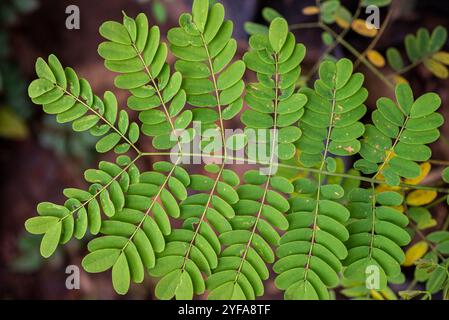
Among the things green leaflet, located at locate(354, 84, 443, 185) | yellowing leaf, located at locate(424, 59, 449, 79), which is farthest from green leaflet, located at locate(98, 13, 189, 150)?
yellowing leaf, located at locate(424, 59, 449, 79)

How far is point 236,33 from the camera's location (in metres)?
1.81

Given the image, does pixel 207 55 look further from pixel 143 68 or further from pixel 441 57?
pixel 441 57

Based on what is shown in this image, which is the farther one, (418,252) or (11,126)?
(11,126)

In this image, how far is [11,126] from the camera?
2223 millimetres

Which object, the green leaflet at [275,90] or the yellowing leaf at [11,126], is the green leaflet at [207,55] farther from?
the yellowing leaf at [11,126]

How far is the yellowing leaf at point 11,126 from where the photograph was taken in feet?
7.23

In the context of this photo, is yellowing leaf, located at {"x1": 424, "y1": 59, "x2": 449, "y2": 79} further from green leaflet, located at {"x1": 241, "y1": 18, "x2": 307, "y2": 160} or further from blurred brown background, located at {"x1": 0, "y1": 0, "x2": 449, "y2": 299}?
blurred brown background, located at {"x1": 0, "y1": 0, "x2": 449, "y2": 299}

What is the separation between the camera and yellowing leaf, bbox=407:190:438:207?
1.17 meters

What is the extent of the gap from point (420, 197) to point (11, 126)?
5.69ft

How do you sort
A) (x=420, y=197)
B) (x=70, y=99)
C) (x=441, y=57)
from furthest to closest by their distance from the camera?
1. (x=441, y=57)
2. (x=420, y=197)
3. (x=70, y=99)

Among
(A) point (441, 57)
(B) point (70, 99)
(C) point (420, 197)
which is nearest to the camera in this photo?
(B) point (70, 99)

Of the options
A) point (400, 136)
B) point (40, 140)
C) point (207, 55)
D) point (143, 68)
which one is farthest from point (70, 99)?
point (40, 140)

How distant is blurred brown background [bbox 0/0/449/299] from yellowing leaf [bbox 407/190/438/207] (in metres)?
1.19

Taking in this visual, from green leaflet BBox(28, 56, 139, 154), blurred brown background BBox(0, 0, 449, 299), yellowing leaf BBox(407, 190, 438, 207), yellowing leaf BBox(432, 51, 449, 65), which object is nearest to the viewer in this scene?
green leaflet BBox(28, 56, 139, 154)
